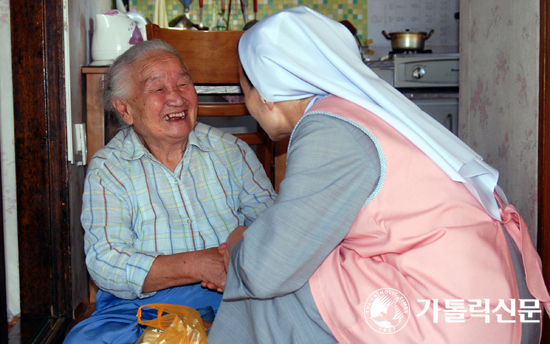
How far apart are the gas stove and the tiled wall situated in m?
0.74

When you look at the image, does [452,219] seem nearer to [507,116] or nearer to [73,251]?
[507,116]

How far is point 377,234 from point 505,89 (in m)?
1.07

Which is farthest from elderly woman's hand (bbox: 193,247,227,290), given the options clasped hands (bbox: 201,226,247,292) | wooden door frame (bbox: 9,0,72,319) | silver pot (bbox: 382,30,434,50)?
silver pot (bbox: 382,30,434,50)

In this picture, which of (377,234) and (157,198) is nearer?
(377,234)

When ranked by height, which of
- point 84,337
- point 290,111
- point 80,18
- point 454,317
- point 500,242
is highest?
point 80,18

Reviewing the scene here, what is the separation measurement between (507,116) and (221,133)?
3.37 feet

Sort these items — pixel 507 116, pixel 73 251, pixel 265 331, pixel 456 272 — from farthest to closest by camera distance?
pixel 73 251 → pixel 507 116 → pixel 265 331 → pixel 456 272

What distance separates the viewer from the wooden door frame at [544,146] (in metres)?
1.47

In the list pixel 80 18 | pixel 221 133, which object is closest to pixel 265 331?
pixel 221 133

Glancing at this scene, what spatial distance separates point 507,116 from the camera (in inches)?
69.1
